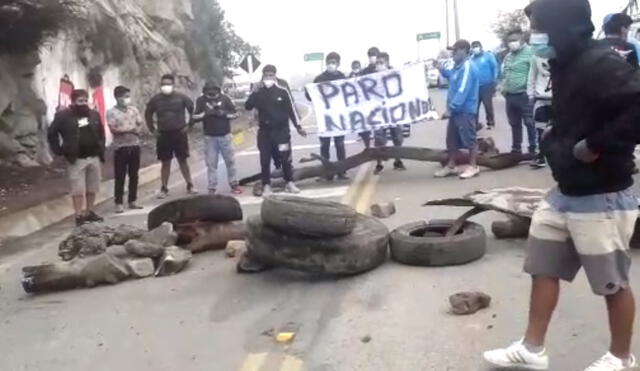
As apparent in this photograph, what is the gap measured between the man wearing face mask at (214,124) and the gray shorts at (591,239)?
28.4ft

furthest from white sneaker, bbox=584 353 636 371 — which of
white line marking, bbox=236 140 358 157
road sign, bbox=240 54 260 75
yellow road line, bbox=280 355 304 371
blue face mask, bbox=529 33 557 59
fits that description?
road sign, bbox=240 54 260 75

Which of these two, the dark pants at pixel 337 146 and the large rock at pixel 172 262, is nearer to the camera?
the large rock at pixel 172 262

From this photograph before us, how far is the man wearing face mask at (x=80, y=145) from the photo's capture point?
10766 mm

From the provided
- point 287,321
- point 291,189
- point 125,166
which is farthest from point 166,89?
point 287,321

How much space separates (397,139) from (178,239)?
6.68 meters

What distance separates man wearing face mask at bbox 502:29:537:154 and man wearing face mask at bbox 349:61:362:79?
7.74ft

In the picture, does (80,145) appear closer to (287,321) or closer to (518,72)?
(287,321)

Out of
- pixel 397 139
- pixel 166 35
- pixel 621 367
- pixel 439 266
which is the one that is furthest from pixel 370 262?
pixel 166 35

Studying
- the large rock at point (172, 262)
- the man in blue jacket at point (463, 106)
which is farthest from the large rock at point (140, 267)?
the man in blue jacket at point (463, 106)

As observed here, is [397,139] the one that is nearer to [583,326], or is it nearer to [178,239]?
[178,239]

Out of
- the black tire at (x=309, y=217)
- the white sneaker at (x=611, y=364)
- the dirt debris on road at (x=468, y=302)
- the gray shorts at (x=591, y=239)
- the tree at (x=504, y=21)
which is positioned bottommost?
the dirt debris on road at (x=468, y=302)

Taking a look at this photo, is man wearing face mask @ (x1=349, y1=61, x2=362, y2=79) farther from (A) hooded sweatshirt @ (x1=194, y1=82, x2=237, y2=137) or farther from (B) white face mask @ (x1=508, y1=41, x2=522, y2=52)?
(B) white face mask @ (x1=508, y1=41, x2=522, y2=52)

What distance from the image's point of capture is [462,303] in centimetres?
587

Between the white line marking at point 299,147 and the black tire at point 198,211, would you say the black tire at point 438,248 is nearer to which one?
the black tire at point 198,211
